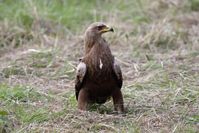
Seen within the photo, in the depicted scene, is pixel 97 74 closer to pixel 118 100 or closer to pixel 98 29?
pixel 118 100

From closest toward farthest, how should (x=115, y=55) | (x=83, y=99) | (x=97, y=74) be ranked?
(x=97, y=74), (x=83, y=99), (x=115, y=55)

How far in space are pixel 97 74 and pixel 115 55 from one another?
285 centimetres

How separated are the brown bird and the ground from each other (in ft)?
0.52

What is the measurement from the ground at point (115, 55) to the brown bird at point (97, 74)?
0.16m

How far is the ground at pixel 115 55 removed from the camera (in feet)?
20.0

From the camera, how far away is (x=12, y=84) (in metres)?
7.80

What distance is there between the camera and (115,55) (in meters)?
9.15

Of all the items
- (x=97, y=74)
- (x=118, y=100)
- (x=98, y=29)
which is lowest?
(x=118, y=100)

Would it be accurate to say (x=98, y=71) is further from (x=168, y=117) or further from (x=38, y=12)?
(x=38, y=12)

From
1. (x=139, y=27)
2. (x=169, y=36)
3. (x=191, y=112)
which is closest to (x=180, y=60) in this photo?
(x=169, y=36)

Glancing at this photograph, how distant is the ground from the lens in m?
6.09

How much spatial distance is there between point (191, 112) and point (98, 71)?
38.4 inches

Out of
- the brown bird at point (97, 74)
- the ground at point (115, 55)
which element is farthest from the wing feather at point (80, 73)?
the ground at point (115, 55)

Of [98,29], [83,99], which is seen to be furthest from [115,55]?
[83,99]
